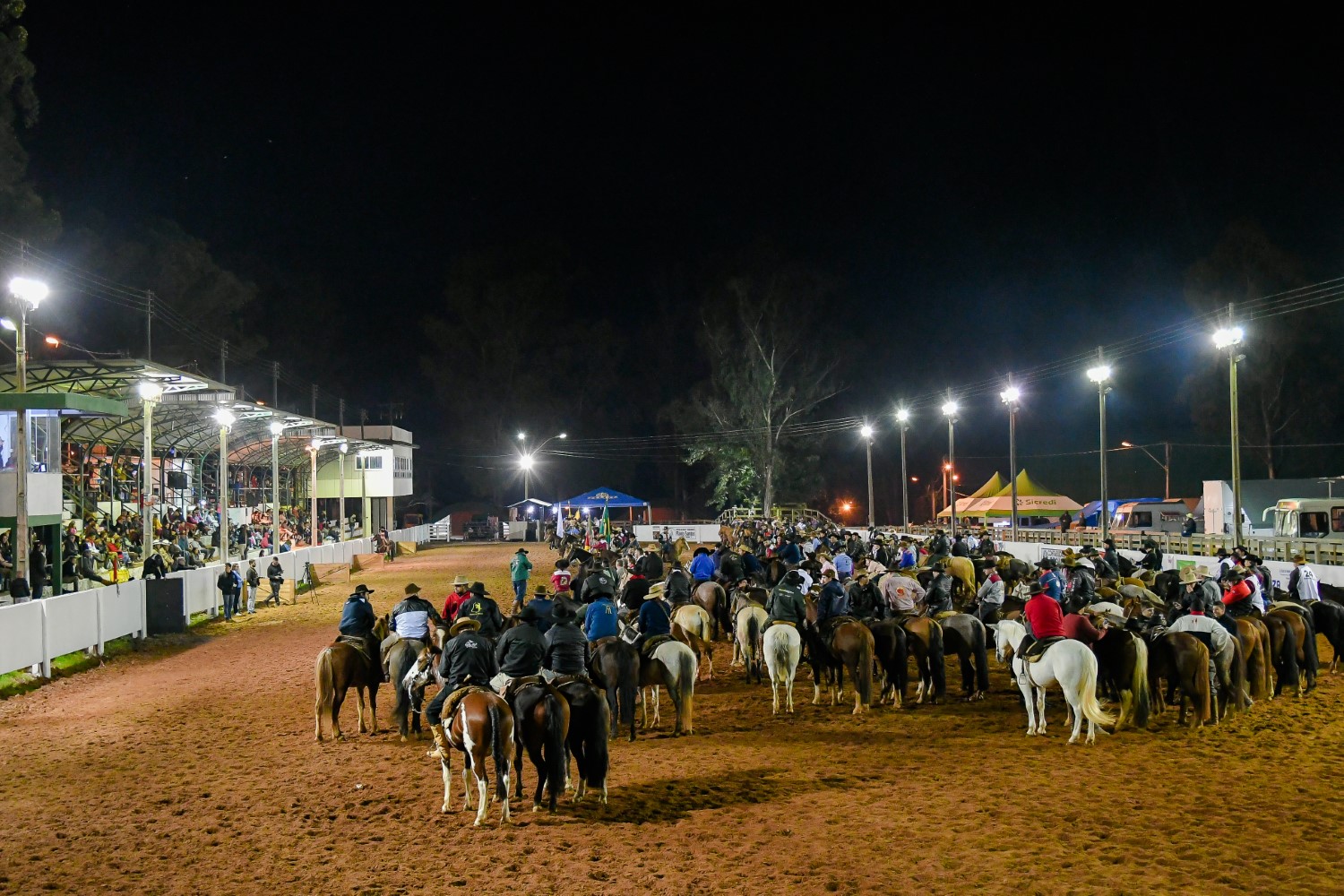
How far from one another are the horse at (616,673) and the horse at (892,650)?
10.5ft

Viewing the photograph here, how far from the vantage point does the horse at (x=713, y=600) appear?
16.7 meters

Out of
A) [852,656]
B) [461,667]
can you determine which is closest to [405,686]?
[461,667]

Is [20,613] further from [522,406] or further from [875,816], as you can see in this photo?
[522,406]

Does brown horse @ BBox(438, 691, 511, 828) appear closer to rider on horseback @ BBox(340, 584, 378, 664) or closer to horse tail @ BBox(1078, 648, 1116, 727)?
rider on horseback @ BBox(340, 584, 378, 664)

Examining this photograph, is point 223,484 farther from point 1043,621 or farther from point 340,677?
point 1043,621

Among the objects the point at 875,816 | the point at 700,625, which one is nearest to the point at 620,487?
the point at 700,625

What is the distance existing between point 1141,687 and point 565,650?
6.34 m

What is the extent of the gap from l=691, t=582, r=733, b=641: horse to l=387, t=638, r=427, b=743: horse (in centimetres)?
630

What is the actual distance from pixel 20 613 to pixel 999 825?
13618 mm

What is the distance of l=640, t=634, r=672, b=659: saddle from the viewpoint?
36.3ft

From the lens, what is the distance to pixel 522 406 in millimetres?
66562

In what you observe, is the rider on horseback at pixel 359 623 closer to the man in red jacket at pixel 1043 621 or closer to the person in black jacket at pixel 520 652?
the person in black jacket at pixel 520 652

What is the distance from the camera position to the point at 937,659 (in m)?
12.3

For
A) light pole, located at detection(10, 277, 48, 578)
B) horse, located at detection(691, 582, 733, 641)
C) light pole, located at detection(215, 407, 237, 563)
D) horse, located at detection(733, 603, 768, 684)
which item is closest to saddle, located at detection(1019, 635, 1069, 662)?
horse, located at detection(733, 603, 768, 684)
